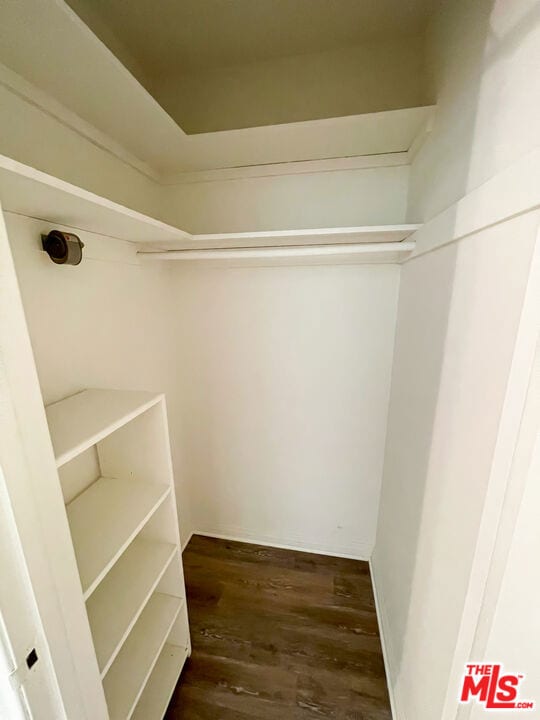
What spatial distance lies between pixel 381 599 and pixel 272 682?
2.18ft

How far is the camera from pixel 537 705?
597 mm

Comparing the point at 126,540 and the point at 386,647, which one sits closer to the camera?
the point at 126,540

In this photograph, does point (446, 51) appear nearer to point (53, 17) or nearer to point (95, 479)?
point (53, 17)

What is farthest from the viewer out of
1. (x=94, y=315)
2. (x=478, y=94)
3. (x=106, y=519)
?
(x=94, y=315)

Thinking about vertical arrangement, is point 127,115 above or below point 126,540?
above

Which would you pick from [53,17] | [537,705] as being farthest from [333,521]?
[53,17]

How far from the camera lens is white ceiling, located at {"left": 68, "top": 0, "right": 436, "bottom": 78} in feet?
3.69

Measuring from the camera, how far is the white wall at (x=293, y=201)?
1.46m

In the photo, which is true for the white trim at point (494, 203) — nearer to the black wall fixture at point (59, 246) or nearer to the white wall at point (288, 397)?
the white wall at point (288, 397)

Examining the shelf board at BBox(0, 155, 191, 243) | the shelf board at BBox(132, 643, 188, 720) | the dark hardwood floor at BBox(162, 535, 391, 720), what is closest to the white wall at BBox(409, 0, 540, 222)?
the shelf board at BBox(0, 155, 191, 243)

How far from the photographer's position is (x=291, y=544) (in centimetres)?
202

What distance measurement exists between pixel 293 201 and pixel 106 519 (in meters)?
1.65

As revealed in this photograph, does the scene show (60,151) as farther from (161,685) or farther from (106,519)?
(161,685)

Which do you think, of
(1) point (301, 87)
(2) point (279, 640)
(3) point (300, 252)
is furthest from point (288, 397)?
(1) point (301, 87)
